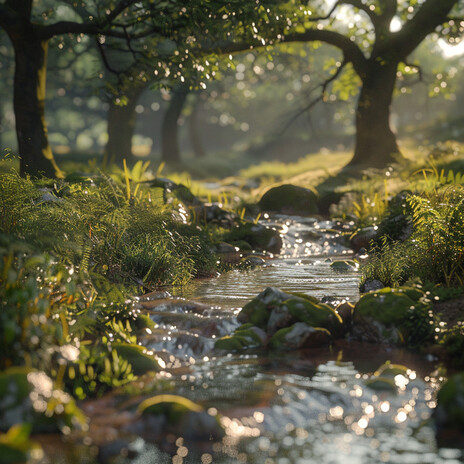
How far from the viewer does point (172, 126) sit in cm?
3059

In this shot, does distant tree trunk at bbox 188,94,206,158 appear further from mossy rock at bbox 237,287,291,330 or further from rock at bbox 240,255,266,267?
mossy rock at bbox 237,287,291,330

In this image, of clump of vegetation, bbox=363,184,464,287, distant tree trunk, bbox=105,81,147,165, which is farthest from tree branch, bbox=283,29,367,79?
clump of vegetation, bbox=363,184,464,287

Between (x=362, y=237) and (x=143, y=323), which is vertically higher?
(x=362, y=237)

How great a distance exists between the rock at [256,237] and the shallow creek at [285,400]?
4760 mm

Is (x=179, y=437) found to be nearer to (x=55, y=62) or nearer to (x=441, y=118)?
(x=441, y=118)

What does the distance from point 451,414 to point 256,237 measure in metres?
8.08

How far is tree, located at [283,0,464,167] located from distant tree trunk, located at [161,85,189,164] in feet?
34.3

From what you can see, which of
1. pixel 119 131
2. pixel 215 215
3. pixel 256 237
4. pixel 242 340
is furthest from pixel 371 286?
pixel 119 131

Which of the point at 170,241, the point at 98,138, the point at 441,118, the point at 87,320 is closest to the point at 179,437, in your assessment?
the point at 87,320

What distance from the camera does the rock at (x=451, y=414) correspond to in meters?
3.99

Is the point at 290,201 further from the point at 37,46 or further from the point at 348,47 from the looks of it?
the point at 37,46

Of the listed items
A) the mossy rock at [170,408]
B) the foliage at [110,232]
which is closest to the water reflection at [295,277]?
the foliage at [110,232]

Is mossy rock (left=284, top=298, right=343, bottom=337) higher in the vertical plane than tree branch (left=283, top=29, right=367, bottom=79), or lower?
lower

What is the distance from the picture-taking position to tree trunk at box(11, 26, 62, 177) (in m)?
13.5
